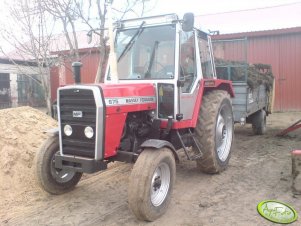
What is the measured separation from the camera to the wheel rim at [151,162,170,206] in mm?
4625

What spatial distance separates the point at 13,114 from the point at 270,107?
22.9ft

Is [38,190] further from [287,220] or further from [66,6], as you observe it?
[66,6]

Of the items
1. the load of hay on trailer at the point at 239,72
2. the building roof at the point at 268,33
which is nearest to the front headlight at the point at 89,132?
the load of hay on trailer at the point at 239,72

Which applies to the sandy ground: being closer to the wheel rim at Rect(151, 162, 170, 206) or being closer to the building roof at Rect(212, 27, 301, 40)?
the wheel rim at Rect(151, 162, 170, 206)

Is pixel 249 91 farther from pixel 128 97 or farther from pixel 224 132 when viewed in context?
pixel 128 97

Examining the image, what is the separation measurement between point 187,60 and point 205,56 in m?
0.85

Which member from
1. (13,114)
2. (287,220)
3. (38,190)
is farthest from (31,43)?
(287,220)

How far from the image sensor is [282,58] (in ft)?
51.0

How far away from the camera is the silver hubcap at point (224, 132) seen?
6496 mm

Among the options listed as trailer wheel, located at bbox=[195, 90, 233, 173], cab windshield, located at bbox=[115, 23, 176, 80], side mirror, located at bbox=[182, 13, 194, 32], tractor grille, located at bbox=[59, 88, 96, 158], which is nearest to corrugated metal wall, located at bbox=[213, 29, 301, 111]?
trailer wheel, located at bbox=[195, 90, 233, 173]

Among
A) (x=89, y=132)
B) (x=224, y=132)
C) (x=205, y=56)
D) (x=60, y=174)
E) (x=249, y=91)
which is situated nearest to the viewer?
(x=89, y=132)

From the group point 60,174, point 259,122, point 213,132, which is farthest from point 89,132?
point 259,122

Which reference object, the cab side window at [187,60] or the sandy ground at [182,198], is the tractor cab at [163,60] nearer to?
the cab side window at [187,60]

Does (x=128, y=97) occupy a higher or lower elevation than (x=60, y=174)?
higher
